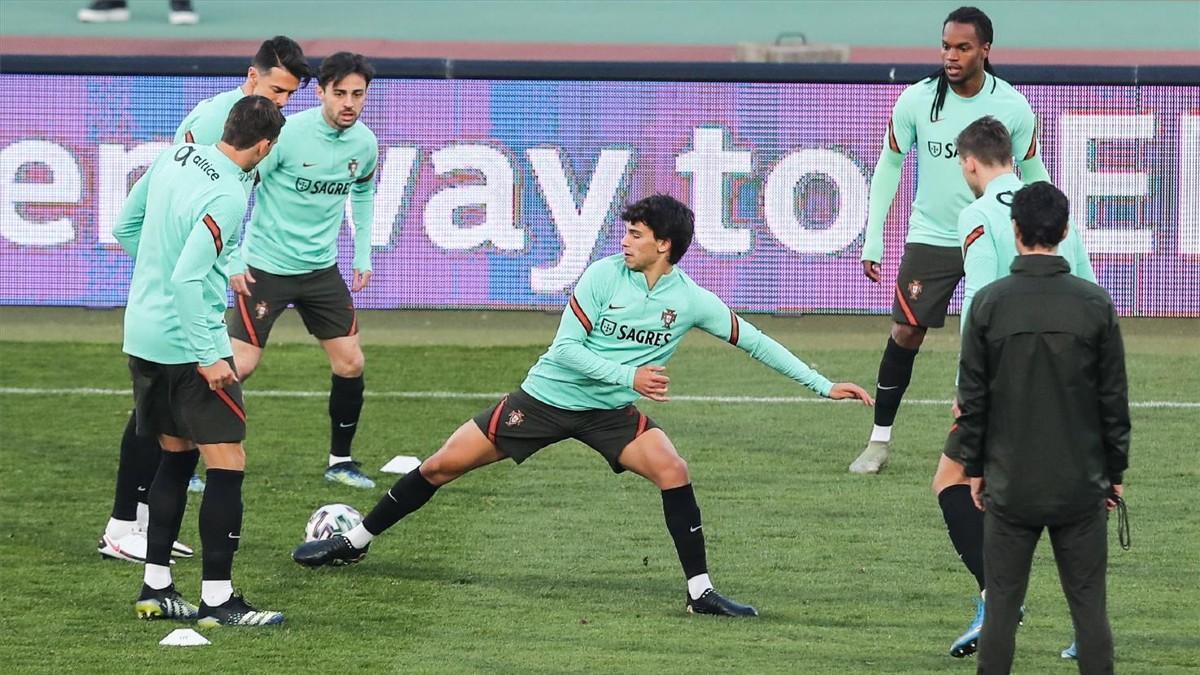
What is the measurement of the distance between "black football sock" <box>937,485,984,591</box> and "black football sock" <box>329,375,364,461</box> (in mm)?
3435

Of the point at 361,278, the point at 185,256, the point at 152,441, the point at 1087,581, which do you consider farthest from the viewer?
the point at 361,278

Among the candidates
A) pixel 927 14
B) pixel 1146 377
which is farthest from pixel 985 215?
pixel 927 14

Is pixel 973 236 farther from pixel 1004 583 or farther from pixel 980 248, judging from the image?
pixel 1004 583

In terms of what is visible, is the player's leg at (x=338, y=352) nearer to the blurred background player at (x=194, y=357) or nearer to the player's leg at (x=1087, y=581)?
the blurred background player at (x=194, y=357)

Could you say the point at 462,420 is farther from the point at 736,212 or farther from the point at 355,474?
the point at 736,212

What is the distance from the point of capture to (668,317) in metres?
6.80

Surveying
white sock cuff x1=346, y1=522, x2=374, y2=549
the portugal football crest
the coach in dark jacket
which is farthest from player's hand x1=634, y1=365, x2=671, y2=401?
the coach in dark jacket

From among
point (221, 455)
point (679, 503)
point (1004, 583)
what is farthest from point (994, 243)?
point (221, 455)

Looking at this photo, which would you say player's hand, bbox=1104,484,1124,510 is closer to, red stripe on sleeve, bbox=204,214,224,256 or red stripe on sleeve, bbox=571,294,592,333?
red stripe on sleeve, bbox=571,294,592,333

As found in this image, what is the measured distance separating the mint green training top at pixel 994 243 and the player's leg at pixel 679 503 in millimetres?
1388

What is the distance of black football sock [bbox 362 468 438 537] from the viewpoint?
280 inches

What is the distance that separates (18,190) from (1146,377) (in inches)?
279

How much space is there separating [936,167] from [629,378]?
93.1 inches

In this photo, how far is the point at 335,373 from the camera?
29.5ft
